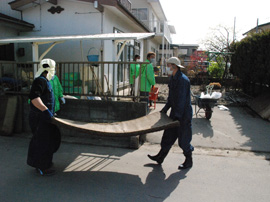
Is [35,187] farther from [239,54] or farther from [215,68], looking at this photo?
[215,68]

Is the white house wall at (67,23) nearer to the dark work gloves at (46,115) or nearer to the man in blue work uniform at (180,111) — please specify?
the man in blue work uniform at (180,111)

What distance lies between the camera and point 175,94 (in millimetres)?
3939

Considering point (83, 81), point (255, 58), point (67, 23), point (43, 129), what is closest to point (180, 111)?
point (43, 129)

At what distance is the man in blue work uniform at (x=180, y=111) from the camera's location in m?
3.82

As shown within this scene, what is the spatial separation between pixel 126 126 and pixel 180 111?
928 mm

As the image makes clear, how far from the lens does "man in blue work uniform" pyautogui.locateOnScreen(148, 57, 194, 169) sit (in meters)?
3.82

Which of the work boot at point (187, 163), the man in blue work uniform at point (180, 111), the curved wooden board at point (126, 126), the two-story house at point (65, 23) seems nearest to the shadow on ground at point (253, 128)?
the work boot at point (187, 163)

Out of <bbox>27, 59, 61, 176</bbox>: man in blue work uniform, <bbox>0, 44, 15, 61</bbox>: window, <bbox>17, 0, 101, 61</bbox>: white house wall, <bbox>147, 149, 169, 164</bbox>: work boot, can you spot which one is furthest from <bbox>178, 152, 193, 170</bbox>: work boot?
<bbox>0, 44, 15, 61</bbox>: window

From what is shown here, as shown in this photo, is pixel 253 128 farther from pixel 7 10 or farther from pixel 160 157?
pixel 7 10

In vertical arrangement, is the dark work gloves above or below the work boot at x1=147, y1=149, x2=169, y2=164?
above

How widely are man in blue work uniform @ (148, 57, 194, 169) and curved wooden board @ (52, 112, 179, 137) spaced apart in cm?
25

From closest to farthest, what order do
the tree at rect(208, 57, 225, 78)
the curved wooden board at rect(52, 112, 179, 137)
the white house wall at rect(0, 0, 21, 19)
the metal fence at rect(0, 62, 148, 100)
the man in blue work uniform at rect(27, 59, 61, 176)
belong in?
the curved wooden board at rect(52, 112, 179, 137) → the man in blue work uniform at rect(27, 59, 61, 176) → the metal fence at rect(0, 62, 148, 100) → the white house wall at rect(0, 0, 21, 19) → the tree at rect(208, 57, 225, 78)

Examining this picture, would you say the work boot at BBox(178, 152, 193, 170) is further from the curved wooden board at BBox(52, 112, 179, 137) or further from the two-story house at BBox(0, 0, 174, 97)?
the two-story house at BBox(0, 0, 174, 97)

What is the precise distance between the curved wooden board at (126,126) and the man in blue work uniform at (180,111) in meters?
0.25
